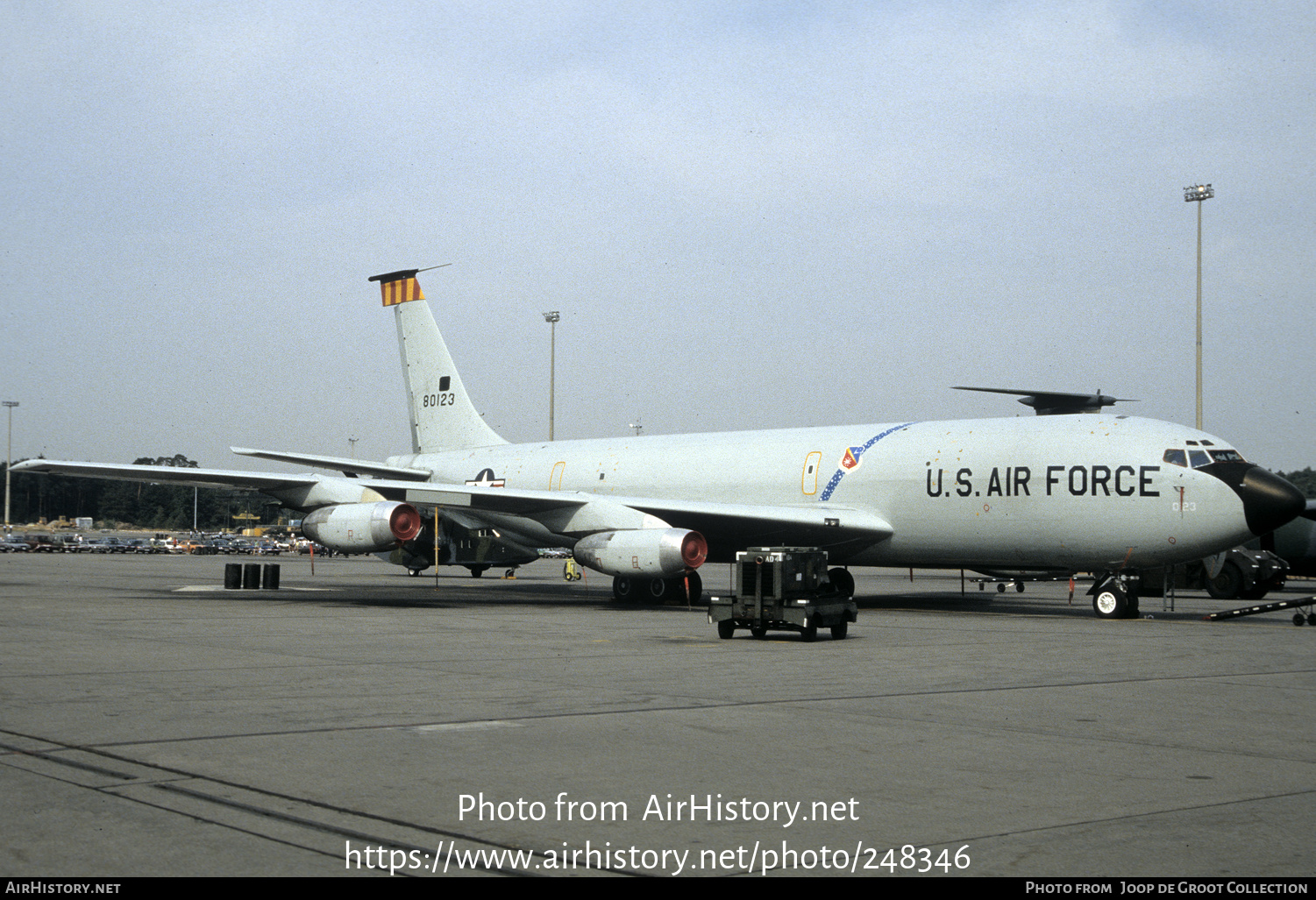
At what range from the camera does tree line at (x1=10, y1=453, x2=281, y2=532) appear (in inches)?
6791

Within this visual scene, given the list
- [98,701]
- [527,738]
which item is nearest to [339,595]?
[98,701]

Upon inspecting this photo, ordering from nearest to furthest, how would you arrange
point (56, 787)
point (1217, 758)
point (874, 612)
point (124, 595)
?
point (56, 787) → point (1217, 758) → point (874, 612) → point (124, 595)

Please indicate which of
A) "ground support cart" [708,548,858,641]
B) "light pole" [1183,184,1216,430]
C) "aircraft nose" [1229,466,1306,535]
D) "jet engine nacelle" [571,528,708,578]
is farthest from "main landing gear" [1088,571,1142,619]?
"light pole" [1183,184,1216,430]

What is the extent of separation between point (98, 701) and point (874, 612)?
17678mm

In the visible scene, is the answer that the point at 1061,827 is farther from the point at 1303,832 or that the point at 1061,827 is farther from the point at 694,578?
the point at 694,578

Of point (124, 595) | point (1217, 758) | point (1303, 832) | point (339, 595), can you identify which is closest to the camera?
point (1303, 832)

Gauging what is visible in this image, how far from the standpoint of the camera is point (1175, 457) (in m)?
22.7

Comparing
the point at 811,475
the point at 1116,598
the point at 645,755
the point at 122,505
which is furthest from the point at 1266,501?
the point at 122,505

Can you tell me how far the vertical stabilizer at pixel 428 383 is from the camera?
37.1 metres

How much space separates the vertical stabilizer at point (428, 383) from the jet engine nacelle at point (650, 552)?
469 inches

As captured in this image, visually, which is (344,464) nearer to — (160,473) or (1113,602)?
(160,473)

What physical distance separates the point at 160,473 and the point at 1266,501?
2243 centimetres

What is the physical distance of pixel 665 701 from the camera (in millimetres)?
11125

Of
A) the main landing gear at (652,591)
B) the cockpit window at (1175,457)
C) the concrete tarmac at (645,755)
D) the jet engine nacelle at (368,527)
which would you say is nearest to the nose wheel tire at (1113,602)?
the cockpit window at (1175,457)
